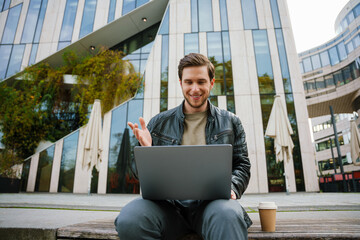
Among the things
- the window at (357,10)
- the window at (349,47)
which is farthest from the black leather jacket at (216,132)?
the window at (357,10)

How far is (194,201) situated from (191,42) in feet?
38.0

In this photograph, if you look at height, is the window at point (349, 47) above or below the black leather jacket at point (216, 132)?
above

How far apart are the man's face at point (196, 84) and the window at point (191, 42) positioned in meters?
10.6

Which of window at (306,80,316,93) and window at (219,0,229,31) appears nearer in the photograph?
window at (219,0,229,31)

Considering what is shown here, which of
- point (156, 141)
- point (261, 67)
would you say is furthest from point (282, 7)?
point (156, 141)

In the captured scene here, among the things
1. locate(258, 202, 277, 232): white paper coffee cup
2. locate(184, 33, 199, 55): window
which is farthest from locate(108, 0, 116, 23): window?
locate(258, 202, 277, 232): white paper coffee cup

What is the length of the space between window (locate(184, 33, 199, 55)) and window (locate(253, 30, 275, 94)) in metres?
3.10

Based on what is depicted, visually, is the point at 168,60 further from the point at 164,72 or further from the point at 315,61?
the point at 315,61

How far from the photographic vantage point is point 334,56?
92.7ft

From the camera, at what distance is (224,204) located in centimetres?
124

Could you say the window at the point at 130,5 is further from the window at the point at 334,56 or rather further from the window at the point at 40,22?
the window at the point at 334,56

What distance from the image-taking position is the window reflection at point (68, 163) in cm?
1035

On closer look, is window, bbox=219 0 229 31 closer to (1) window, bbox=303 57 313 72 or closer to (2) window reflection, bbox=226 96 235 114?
(2) window reflection, bbox=226 96 235 114

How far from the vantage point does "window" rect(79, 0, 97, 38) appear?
44.0ft
